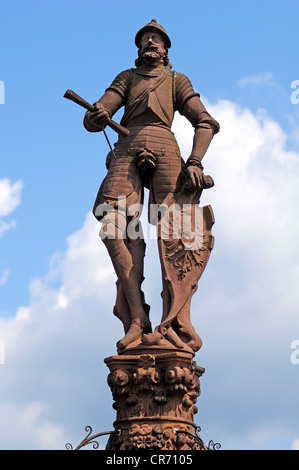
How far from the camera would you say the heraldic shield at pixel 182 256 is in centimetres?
1555

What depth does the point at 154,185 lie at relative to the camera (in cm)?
1619

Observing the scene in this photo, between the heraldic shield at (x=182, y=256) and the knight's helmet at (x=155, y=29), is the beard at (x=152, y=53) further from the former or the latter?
the heraldic shield at (x=182, y=256)

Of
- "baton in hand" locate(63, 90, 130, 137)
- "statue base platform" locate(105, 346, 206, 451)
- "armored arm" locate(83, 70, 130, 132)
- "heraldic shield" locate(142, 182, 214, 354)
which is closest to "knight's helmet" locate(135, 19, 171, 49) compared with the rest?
"armored arm" locate(83, 70, 130, 132)

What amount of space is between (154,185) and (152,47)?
88.2 inches

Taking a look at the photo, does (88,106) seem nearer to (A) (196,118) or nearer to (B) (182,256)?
(A) (196,118)

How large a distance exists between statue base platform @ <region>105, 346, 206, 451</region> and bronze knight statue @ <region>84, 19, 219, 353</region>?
27 centimetres

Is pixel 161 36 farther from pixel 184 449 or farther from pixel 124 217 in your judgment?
pixel 184 449

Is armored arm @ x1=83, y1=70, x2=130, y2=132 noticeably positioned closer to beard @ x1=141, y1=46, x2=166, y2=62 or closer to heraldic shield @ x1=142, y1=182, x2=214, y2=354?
beard @ x1=141, y1=46, x2=166, y2=62

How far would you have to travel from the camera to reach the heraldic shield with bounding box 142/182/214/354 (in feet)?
51.0

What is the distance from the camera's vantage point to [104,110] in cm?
1605

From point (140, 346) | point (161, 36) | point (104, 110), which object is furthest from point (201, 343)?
point (161, 36)

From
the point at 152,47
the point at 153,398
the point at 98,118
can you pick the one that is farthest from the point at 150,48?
the point at 153,398

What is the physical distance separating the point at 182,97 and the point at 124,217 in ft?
7.27
